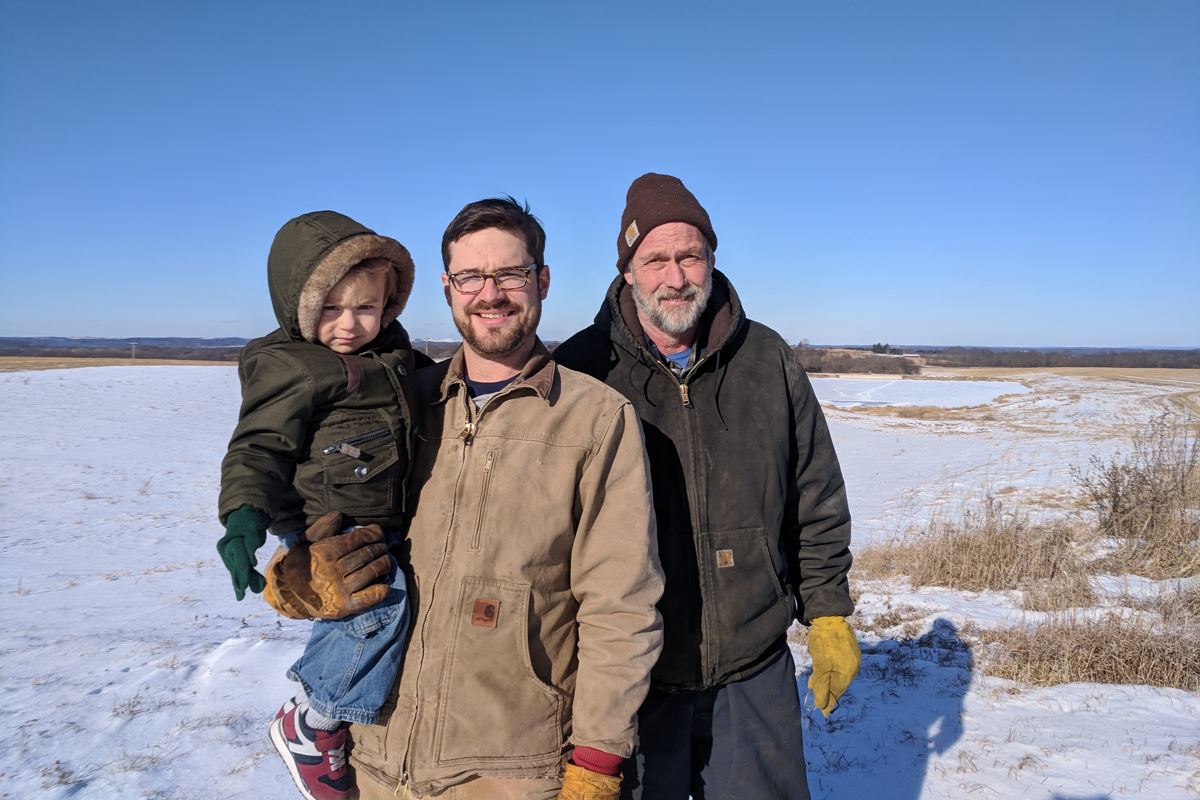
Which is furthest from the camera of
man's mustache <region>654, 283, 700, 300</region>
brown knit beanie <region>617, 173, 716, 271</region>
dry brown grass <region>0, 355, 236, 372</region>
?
dry brown grass <region>0, 355, 236, 372</region>

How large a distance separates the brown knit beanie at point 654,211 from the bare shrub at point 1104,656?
3.88 m

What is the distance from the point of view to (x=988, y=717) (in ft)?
13.3

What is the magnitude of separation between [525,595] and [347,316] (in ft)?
3.18

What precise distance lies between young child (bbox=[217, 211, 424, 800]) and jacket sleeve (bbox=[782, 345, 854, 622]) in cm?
150

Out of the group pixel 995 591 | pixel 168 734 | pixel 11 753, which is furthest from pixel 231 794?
pixel 995 591

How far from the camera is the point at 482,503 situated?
1834mm

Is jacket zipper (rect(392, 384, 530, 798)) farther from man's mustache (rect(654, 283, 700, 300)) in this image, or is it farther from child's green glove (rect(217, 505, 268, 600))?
man's mustache (rect(654, 283, 700, 300))

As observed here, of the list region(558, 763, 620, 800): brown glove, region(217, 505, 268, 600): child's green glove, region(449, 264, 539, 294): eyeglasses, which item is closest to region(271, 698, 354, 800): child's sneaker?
region(217, 505, 268, 600): child's green glove

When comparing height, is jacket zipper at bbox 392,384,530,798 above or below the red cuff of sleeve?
above

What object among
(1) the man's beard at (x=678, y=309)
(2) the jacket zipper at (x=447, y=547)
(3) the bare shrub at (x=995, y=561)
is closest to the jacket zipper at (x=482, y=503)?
(2) the jacket zipper at (x=447, y=547)

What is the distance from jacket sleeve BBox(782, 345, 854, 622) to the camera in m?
2.57

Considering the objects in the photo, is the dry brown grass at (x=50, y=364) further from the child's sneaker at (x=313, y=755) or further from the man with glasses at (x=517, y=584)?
the man with glasses at (x=517, y=584)

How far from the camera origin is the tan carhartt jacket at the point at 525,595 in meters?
1.76

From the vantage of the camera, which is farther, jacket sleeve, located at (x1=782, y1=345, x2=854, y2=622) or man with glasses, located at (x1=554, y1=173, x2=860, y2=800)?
jacket sleeve, located at (x1=782, y1=345, x2=854, y2=622)
